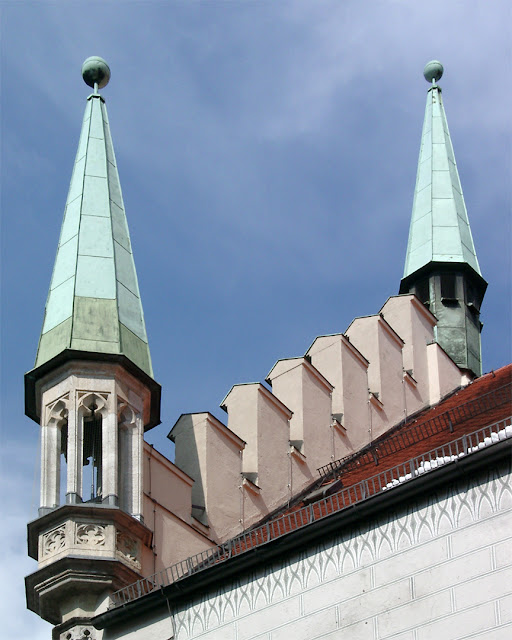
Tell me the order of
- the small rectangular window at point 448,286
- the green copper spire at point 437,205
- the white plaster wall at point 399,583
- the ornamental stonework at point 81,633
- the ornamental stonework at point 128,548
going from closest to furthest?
1. the white plaster wall at point 399,583
2. the ornamental stonework at point 81,633
3. the ornamental stonework at point 128,548
4. the small rectangular window at point 448,286
5. the green copper spire at point 437,205

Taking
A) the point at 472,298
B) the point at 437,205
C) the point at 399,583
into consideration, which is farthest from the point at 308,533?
the point at 437,205

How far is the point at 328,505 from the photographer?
16.9 m

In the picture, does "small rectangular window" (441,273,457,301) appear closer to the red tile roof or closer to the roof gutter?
the red tile roof

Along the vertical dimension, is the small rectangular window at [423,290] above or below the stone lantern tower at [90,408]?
above

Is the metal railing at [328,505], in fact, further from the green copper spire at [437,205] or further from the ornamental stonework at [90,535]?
the green copper spire at [437,205]

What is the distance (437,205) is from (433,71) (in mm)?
2630

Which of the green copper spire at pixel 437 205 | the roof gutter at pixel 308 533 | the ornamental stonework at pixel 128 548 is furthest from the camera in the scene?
the green copper spire at pixel 437 205

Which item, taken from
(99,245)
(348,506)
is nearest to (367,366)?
(99,245)

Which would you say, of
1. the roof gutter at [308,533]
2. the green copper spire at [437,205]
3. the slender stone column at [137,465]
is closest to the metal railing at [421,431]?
the slender stone column at [137,465]

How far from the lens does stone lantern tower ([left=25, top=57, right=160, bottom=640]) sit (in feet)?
57.4

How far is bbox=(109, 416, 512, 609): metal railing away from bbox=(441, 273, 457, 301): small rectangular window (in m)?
9.81

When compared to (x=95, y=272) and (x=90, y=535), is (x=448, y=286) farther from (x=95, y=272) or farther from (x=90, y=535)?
(x=90, y=535)

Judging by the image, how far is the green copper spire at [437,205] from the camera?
27969 millimetres

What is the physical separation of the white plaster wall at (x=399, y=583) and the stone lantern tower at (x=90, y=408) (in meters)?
1.94
